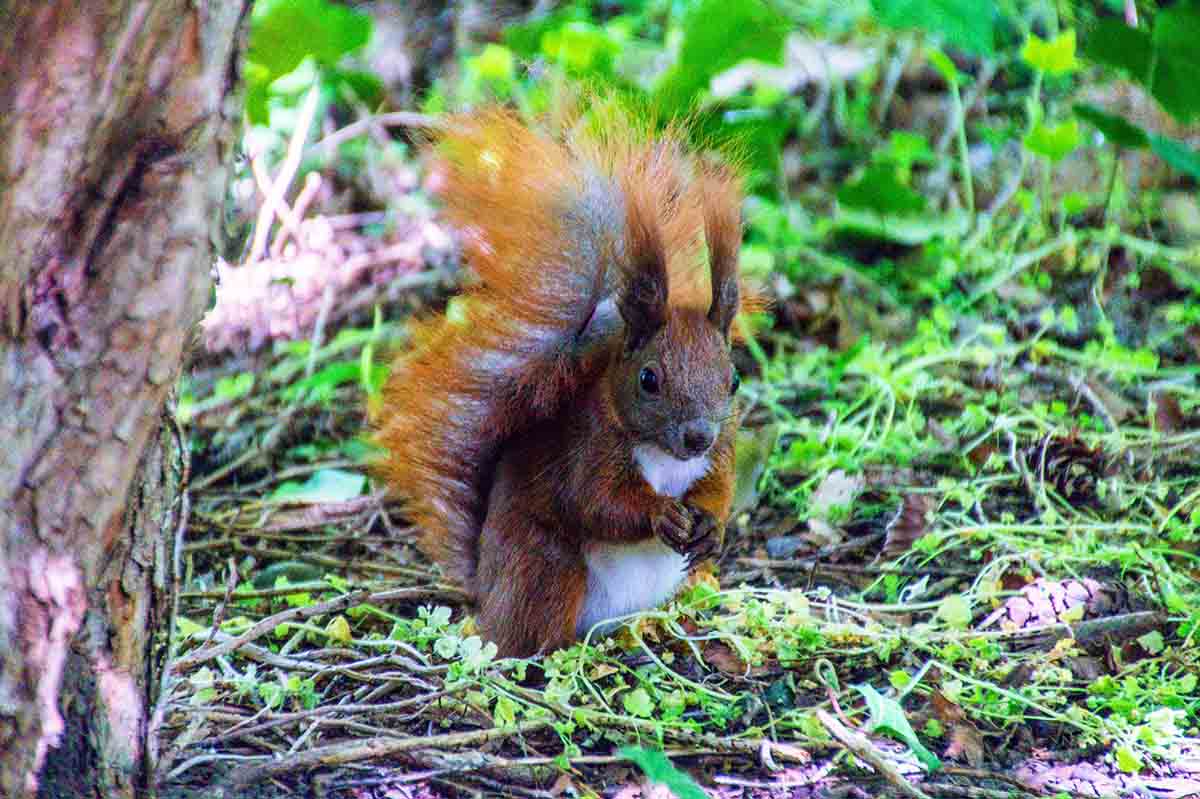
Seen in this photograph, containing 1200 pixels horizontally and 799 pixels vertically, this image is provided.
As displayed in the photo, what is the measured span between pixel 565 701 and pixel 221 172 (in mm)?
1191

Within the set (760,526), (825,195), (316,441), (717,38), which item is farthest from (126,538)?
(825,195)

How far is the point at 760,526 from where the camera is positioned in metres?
3.47

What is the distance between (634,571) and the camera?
2.80m

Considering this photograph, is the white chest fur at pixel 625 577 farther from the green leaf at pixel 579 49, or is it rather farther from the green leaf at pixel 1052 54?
the green leaf at pixel 1052 54

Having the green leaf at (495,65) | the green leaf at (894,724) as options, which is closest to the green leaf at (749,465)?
the green leaf at (894,724)

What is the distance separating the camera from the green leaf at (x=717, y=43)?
391 cm

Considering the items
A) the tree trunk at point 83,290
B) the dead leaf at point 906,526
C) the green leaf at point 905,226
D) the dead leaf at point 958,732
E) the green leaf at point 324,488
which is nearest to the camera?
the tree trunk at point 83,290

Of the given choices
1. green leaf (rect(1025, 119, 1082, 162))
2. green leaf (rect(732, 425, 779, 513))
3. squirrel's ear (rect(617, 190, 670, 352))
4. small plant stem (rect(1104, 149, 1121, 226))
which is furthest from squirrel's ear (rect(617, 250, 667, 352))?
small plant stem (rect(1104, 149, 1121, 226))

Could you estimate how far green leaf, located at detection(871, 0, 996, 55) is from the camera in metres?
3.34

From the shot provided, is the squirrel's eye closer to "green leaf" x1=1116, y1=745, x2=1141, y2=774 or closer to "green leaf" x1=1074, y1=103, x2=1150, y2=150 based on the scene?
"green leaf" x1=1116, y1=745, x2=1141, y2=774

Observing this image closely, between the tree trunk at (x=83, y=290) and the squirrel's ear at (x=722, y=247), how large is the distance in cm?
116

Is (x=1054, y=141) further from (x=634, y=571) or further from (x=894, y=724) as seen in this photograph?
(x=894, y=724)

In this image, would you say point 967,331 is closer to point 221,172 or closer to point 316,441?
point 316,441

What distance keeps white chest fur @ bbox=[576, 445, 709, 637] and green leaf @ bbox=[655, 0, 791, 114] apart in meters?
1.41
